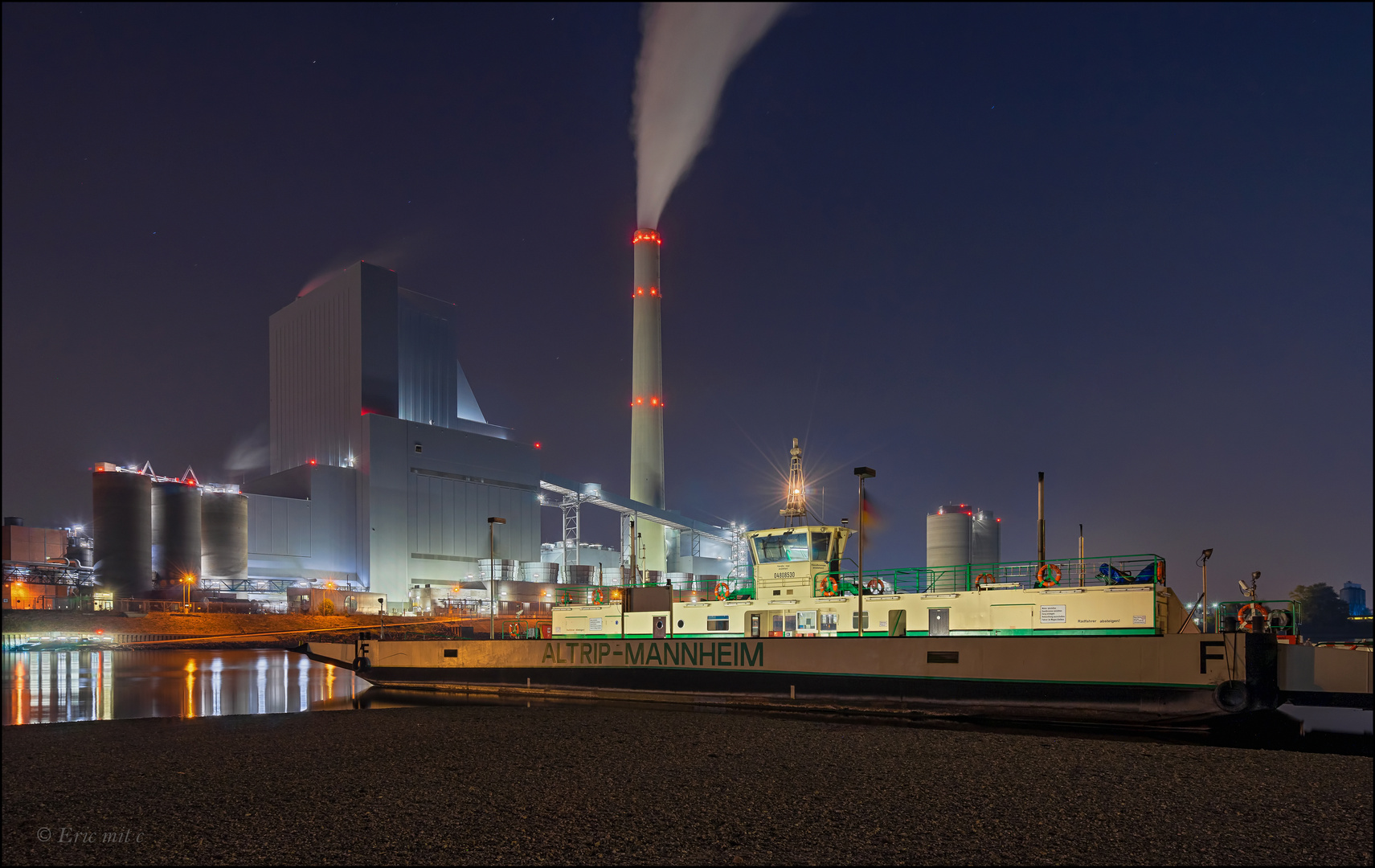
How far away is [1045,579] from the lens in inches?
824

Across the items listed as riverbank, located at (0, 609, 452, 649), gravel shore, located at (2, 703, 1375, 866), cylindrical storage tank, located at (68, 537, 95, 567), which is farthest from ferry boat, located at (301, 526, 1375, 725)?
cylindrical storage tank, located at (68, 537, 95, 567)

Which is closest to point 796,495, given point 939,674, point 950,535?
point 939,674

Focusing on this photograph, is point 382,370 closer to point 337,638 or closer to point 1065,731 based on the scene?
point 337,638

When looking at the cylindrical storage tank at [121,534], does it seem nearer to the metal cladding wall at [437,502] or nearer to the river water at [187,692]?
the metal cladding wall at [437,502]

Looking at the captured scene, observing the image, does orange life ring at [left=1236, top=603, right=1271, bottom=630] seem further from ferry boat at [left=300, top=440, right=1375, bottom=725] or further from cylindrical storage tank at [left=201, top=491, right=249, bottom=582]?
cylindrical storage tank at [left=201, top=491, right=249, bottom=582]

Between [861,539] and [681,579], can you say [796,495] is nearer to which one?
[861,539]

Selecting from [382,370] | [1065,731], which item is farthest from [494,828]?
[382,370]

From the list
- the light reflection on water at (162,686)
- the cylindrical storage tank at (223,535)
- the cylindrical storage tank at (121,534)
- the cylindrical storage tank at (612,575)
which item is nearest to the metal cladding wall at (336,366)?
the cylindrical storage tank at (223,535)

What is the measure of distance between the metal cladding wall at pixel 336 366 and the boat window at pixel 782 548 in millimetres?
56257

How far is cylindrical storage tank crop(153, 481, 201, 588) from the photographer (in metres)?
65.3

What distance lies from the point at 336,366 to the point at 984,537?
200 ft

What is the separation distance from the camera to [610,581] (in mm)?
91188

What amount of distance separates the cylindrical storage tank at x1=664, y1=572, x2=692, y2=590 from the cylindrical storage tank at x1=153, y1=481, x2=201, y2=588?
134ft

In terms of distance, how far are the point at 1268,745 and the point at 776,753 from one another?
9.68 meters
